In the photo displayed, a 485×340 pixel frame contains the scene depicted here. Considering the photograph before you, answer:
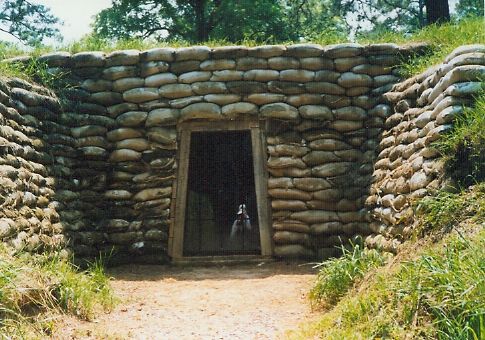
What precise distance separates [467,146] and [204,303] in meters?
2.15

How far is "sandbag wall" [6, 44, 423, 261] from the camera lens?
209 inches

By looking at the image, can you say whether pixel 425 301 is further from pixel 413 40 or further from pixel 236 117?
pixel 413 40

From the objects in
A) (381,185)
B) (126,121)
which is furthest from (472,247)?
(126,121)

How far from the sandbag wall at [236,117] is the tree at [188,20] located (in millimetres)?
7355

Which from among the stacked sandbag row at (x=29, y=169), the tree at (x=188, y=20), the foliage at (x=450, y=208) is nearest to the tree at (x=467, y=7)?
the tree at (x=188, y=20)

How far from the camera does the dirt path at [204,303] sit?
3.15m

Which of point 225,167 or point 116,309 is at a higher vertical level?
point 225,167

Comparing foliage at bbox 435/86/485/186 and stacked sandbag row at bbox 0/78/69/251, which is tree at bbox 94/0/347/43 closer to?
stacked sandbag row at bbox 0/78/69/251

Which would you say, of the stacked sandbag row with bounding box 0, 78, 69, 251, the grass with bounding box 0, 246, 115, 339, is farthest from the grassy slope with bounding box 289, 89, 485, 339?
the stacked sandbag row with bounding box 0, 78, 69, 251

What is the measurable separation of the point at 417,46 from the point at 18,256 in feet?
14.3

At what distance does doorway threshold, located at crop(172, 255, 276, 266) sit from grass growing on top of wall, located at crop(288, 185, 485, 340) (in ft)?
7.19

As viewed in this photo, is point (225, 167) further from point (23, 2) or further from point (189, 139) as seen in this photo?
point (23, 2)

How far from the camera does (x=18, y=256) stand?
3.47m

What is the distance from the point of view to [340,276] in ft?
11.8
